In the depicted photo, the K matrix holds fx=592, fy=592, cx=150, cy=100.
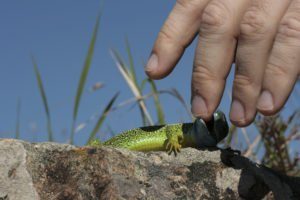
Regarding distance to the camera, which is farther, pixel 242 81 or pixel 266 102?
pixel 242 81

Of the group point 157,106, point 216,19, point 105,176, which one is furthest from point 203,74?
point 157,106

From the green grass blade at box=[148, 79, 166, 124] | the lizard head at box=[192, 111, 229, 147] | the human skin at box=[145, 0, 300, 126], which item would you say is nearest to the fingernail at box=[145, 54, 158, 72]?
the human skin at box=[145, 0, 300, 126]

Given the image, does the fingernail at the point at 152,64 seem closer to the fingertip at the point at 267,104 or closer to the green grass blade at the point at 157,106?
the fingertip at the point at 267,104

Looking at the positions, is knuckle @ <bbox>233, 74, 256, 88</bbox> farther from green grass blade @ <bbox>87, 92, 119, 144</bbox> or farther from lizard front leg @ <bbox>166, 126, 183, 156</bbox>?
green grass blade @ <bbox>87, 92, 119, 144</bbox>

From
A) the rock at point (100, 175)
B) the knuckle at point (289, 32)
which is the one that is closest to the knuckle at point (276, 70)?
the knuckle at point (289, 32)

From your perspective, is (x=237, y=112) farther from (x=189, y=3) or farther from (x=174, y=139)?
(x=174, y=139)

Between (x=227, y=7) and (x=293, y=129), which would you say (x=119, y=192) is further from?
(x=293, y=129)

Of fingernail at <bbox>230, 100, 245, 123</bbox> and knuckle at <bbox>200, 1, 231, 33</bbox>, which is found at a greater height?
knuckle at <bbox>200, 1, 231, 33</bbox>
